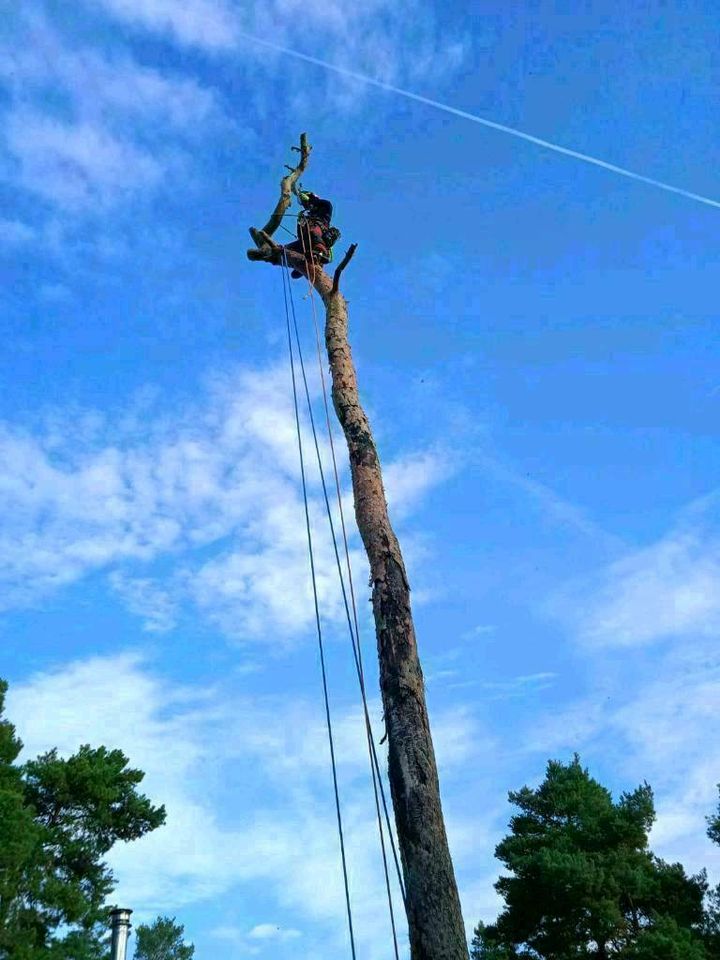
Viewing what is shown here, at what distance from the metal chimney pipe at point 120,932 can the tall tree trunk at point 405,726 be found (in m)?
4.25

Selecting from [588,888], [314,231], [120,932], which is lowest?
[120,932]

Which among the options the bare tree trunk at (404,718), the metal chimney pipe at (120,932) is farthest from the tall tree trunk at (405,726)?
the metal chimney pipe at (120,932)

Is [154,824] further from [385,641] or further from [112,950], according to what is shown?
[385,641]

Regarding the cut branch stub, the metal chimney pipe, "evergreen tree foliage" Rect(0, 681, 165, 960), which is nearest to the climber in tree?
the cut branch stub

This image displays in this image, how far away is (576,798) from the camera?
76.5 ft

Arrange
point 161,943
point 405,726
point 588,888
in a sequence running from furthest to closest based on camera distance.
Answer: point 161,943
point 588,888
point 405,726

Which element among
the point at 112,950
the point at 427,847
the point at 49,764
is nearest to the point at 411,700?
the point at 427,847

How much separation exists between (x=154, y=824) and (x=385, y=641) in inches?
798

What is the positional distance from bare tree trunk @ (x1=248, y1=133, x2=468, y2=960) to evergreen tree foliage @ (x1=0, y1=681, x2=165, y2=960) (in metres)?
15.2

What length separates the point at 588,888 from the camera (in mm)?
19859

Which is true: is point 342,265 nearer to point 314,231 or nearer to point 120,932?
point 314,231

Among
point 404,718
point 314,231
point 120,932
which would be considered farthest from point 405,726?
point 314,231

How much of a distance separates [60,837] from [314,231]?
1924cm

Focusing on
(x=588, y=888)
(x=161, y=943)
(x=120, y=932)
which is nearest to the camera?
(x=120, y=932)
